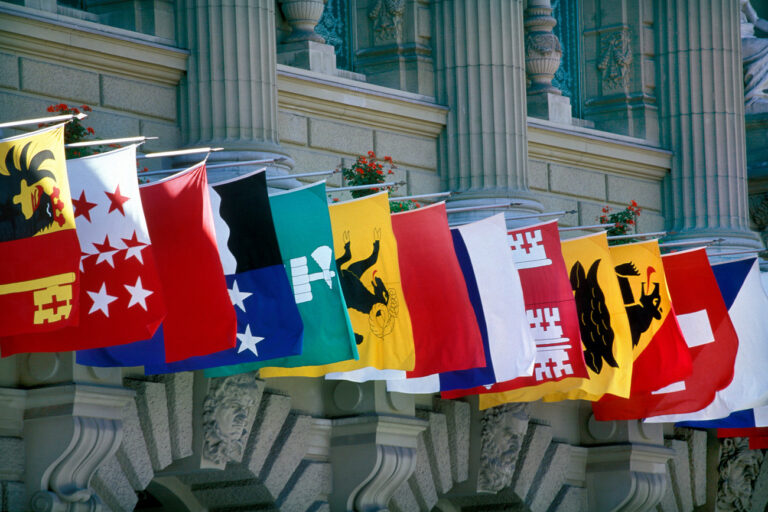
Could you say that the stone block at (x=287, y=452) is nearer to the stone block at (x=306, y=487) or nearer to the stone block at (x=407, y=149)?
the stone block at (x=306, y=487)

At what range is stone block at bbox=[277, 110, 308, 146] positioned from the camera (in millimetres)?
26500

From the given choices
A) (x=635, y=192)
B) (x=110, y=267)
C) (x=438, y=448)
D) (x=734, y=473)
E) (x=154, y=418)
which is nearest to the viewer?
(x=110, y=267)

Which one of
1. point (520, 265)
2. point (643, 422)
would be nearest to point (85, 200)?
point (520, 265)

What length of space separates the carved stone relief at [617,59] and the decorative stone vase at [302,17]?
7.49 m

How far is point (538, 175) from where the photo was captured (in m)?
30.6

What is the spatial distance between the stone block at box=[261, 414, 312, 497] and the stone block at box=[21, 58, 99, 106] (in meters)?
4.77

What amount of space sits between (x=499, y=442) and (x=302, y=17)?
6645 mm

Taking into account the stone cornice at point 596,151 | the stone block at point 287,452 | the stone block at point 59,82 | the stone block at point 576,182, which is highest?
the stone block at point 59,82

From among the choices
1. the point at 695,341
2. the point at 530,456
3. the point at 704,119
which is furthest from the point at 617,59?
the point at 530,456

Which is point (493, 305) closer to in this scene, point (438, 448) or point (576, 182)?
point (438, 448)

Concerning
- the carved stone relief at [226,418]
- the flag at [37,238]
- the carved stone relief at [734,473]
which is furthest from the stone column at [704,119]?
the flag at [37,238]

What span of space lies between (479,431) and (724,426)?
15.4 ft

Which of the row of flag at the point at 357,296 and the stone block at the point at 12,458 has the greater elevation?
the row of flag at the point at 357,296

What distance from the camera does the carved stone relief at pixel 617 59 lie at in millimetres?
33250
